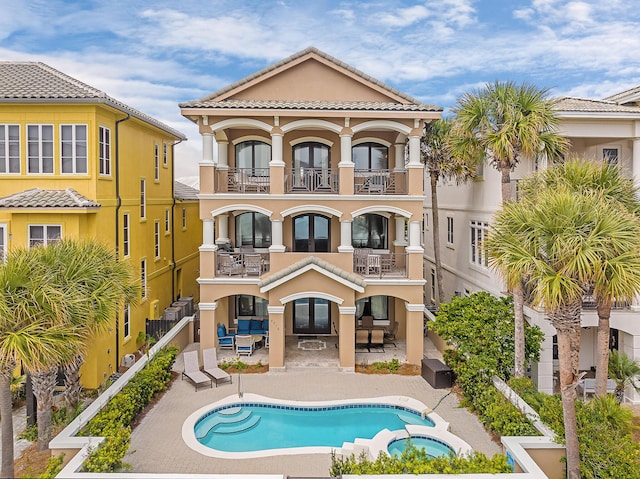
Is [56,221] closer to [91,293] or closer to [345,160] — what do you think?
[91,293]

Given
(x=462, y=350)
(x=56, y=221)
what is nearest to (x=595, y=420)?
(x=462, y=350)

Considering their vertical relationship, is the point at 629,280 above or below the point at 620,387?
above

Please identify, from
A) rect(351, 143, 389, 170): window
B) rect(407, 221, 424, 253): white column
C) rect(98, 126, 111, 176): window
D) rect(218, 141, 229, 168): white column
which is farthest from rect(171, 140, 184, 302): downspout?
rect(407, 221, 424, 253): white column

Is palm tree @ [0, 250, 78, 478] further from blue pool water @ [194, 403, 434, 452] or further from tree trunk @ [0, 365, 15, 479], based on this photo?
blue pool water @ [194, 403, 434, 452]

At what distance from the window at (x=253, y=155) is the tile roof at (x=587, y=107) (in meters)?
12.6

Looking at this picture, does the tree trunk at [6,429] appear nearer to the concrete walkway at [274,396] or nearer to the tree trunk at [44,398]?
the tree trunk at [44,398]

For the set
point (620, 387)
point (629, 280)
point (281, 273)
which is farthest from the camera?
point (281, 273)

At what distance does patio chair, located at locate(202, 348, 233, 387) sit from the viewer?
16984 millimetres

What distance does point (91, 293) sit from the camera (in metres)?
11.1

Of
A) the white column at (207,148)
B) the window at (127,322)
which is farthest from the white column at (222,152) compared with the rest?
the window at (127,322)

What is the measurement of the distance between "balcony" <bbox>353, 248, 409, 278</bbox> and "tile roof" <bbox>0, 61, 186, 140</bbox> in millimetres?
11277

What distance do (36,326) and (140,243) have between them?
40.2ft

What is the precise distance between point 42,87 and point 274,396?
13854 mm

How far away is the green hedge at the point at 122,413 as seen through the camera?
10164mm
